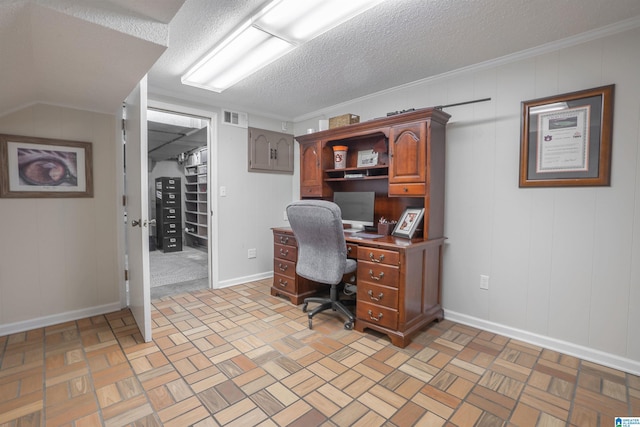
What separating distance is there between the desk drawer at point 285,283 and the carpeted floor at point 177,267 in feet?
4.69

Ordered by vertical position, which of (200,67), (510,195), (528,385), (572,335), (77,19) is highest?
(200,67)

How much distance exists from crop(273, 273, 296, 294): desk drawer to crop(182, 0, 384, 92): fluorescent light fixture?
2.01m

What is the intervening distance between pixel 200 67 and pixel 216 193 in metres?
1.50

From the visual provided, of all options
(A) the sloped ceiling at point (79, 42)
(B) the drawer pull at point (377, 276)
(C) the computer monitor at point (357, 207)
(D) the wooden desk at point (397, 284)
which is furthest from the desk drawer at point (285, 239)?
(A) the sloped ceiling at point (79, 42)

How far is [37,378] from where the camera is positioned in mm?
1776

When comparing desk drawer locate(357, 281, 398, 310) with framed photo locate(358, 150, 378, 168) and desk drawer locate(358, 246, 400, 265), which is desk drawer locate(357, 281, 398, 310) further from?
framed photo locate(358, 150, 378, 168)

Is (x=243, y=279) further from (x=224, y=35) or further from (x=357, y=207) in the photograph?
(x=224, y=35)

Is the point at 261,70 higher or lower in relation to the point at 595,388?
higher

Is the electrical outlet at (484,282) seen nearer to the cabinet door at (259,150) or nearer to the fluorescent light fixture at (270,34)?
the fluorescent light fixture at (270,34)

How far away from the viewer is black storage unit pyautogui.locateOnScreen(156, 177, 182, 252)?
6.11 meters

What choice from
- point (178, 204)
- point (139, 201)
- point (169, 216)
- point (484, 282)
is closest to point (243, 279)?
point (139, 201)

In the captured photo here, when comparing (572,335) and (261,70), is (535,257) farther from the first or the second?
(261,70)

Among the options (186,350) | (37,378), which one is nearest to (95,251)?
(37,378)

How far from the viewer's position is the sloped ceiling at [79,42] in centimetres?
128
